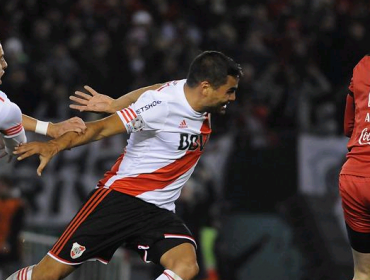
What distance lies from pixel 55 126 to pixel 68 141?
40 centimetres

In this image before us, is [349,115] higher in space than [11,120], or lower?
lower

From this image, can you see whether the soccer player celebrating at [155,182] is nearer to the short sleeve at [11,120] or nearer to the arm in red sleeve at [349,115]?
the short sleeve at [11,120]

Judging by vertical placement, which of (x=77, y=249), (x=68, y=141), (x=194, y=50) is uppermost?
(x=68, y=141)

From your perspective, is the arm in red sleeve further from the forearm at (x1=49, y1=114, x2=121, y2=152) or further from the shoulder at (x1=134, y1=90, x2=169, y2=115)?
the forearm at (x1=49, y1=114, x2=121, y2=152)

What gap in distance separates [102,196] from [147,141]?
1.82ft

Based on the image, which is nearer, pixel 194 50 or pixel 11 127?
pixel 11 127

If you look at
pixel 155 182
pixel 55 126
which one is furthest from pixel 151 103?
pixel 55 126

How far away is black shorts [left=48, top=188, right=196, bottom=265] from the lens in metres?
7.33

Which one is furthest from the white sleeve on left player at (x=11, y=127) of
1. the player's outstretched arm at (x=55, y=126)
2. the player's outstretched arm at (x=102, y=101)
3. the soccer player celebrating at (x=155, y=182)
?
the soccer player celebrating at (x=155, y=182)

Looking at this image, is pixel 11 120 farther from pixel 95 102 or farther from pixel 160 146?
pixel 160 146

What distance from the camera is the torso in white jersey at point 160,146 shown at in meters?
7.18

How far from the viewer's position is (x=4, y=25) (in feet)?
52.3

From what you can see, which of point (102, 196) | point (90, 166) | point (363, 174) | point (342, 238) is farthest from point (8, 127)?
point (342, 238)

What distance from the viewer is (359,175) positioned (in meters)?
6.85
